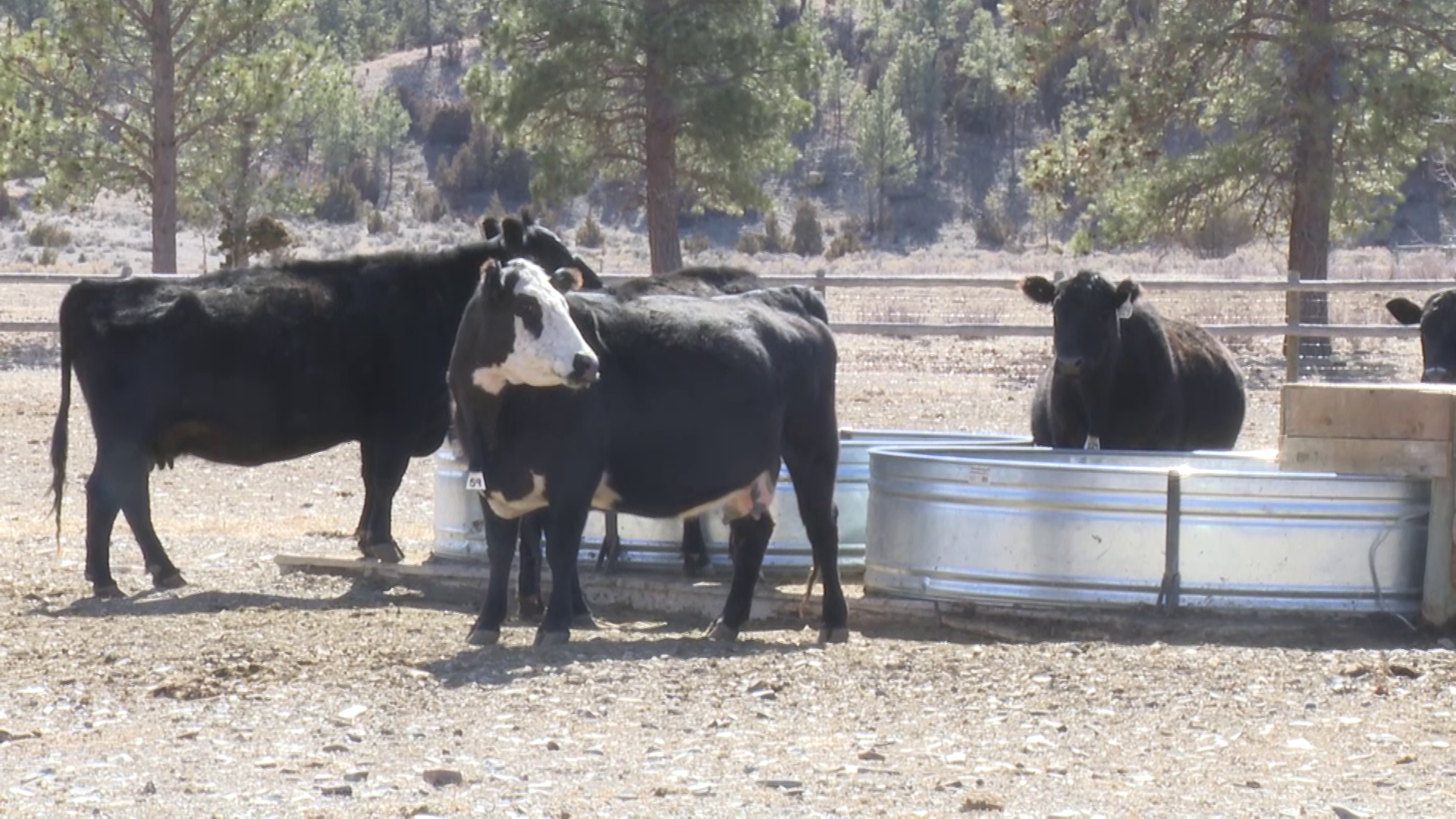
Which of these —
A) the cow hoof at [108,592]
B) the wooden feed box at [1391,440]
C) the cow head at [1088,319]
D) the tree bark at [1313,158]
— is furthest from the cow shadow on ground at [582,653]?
the tree bark at [1313,158]

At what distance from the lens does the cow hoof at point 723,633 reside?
883 centimetres

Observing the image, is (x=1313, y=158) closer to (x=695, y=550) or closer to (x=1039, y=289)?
(x=1039, y=289)

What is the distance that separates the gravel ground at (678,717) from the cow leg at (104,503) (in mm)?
216

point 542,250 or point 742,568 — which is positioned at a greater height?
point 542,250

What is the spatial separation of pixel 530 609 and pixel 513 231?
7.61ft

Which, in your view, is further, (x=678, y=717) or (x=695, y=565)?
(x=695, y=565)

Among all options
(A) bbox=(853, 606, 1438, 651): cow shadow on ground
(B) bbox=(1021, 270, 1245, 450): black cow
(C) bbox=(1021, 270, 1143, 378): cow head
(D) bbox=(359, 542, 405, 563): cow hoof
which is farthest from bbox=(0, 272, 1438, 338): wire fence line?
(A) bbox=(853, 606, 1438, 651): cow shadow on ground

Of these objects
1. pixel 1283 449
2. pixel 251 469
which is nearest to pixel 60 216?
pixel 251 469

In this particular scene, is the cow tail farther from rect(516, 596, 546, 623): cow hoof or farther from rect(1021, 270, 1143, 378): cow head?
rect(1021, 270, 1143, 378): cow head

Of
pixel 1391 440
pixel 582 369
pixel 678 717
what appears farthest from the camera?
pixel 1391 440

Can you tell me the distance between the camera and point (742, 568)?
905cm

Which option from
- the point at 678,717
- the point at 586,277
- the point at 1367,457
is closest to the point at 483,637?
the point at 678,717

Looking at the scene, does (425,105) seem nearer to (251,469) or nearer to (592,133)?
(592,133)

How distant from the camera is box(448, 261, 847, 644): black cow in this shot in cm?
847
